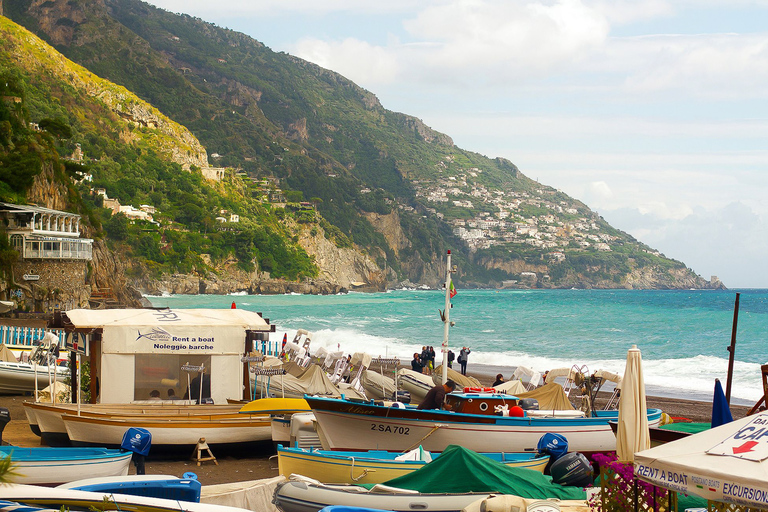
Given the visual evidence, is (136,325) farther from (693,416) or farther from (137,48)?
(137,48)

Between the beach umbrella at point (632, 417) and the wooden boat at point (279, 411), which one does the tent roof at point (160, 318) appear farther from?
the beach umbrella at point (632, 417)

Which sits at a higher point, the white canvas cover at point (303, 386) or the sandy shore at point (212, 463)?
the white canvas cover at point (303, 386)

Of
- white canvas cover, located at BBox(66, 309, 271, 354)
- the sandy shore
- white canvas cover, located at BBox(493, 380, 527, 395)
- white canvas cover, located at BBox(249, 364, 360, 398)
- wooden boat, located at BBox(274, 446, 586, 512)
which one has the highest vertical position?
white canvas cover, located at BBox(66, 309, 271, 354)

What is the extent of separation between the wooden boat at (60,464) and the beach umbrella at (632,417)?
6770 millimetres

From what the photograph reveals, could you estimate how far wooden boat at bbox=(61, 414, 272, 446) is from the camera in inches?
522

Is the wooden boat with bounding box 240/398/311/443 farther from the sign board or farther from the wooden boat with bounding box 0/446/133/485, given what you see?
the sign board

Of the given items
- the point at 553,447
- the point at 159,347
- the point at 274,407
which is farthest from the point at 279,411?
the point at 553,447

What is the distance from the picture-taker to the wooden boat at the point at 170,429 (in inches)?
522

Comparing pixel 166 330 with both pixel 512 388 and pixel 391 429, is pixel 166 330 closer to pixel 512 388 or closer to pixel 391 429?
pixel 391 429

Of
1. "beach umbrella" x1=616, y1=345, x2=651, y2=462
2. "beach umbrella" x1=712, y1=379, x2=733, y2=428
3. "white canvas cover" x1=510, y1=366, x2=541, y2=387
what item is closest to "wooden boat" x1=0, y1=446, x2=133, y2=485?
"beach umbrella" x1=616, y1=345, x2=651, y2=462

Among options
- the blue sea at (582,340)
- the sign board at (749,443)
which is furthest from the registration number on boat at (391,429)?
the blue sea at (582,340)

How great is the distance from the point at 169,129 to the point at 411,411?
144 metres

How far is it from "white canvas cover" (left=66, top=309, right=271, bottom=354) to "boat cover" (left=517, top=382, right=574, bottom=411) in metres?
6.45

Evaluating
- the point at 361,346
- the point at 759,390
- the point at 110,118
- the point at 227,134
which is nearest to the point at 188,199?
the point at 110,118
